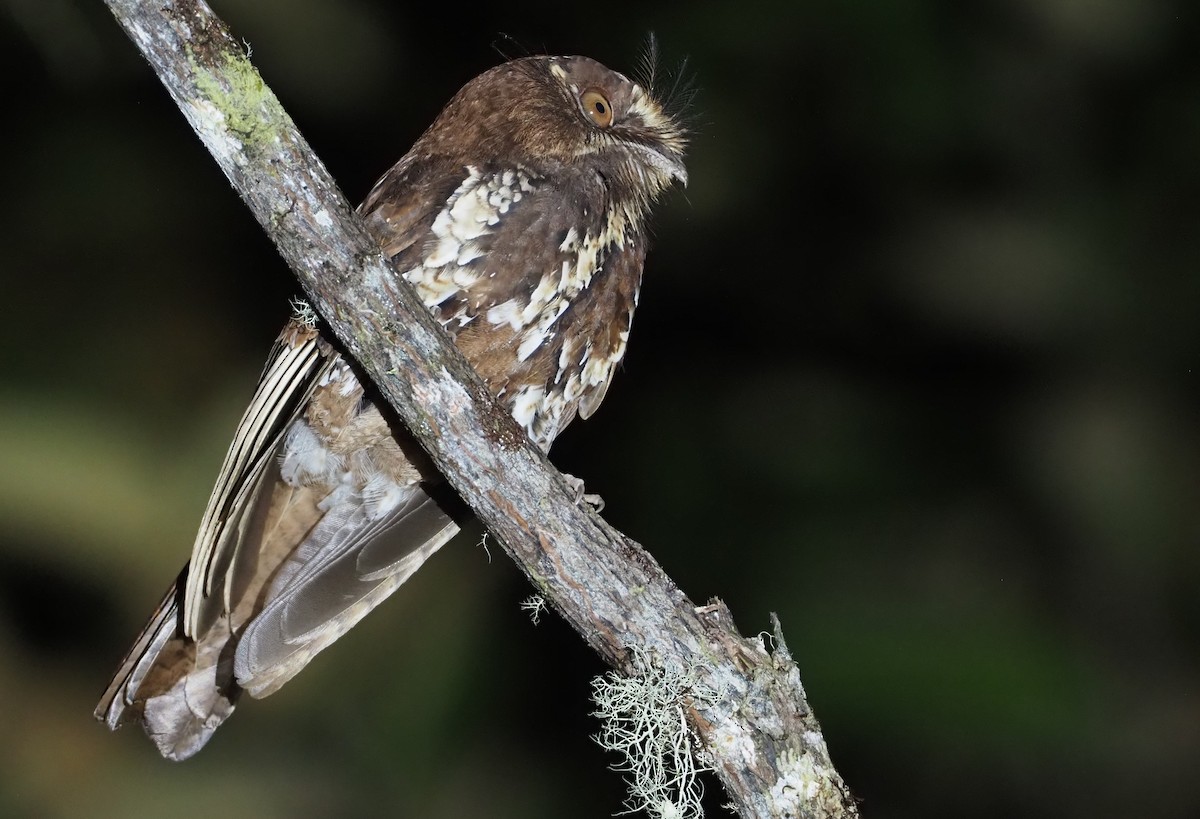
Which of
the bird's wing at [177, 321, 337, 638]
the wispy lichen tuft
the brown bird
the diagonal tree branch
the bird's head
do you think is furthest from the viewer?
the bird's head

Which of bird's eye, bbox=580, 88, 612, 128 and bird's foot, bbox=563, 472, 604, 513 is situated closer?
bird's foot, bbox=563, 472, 604, 513

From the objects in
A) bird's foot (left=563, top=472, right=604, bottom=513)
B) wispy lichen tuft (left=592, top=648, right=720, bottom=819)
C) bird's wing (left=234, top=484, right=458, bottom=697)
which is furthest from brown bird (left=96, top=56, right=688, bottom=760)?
wispy lichen tuft (left=592, top=648, right=720, bottom=819)

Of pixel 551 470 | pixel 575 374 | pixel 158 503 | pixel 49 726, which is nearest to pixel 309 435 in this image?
pixel 575 374

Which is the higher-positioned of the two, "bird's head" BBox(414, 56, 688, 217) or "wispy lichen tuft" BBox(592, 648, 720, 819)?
"bird's head" BBox(414, 56, 688, 217)

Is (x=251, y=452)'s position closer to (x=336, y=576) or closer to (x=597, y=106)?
(x=336, y=576)

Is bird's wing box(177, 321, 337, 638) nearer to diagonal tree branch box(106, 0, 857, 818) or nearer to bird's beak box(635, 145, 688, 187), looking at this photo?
diagonal tree branch box(106, 0, 857, 818)

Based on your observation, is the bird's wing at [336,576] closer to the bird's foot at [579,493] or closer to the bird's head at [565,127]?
the bird's foot at [579,493]

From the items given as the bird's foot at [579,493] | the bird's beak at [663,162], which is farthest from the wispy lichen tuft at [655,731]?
the bird's beak at [663,162]
